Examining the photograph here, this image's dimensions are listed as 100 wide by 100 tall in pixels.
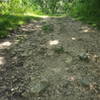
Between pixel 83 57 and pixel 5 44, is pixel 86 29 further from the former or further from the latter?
pixel 5 44

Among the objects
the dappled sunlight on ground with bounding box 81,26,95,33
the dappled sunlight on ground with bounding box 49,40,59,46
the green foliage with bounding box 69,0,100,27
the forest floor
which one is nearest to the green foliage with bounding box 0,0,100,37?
→ the green foliage with bounding box 69,0,100,27

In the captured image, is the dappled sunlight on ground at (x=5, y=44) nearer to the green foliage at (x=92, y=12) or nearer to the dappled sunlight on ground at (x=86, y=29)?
the dappled sunlight on ground at (x=86, y=29)

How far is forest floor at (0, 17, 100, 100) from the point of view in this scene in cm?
265

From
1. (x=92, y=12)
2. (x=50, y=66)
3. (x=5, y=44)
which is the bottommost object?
(x=50, y=66)

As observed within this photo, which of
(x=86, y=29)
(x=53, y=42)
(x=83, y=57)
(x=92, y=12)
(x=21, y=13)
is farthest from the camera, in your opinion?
(x=21, y=13)

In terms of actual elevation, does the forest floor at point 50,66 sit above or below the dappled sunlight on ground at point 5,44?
below

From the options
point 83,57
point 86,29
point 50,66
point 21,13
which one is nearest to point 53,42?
point 83,57

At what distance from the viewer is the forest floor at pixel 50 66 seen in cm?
265

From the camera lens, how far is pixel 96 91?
8.89 ft

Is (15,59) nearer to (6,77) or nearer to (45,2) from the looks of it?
(6,77)

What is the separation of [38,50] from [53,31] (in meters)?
1.79

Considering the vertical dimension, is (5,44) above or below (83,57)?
above

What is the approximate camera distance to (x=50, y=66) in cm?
339

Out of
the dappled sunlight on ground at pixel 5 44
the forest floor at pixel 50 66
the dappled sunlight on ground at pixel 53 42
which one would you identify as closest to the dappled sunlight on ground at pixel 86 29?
the forest floor at pixel 50 66
